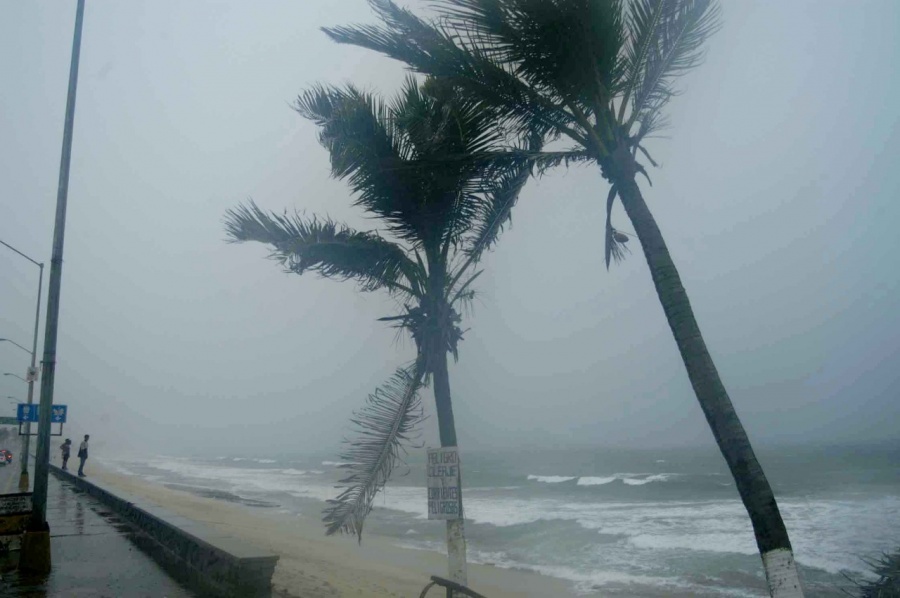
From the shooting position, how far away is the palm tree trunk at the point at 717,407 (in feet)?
12.8

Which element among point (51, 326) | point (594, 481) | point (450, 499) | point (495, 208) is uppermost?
point (495, 208)

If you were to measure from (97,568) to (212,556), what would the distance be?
2.18 metres

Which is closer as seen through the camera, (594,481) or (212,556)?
(212,556)

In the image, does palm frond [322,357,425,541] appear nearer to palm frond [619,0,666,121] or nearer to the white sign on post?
the white sign on post

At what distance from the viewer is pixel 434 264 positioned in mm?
6922

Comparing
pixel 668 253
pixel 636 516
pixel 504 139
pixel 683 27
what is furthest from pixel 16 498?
pixel 636 516

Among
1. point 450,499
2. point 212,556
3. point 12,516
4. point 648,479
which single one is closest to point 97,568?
point 212,556

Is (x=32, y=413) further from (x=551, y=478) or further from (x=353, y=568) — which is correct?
(x=551, y=478)

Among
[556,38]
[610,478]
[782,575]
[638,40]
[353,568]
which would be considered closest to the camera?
[782,575]

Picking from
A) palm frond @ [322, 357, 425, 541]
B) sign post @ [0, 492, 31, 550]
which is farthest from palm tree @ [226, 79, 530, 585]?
sign post @ [0, 492, 31, 550]

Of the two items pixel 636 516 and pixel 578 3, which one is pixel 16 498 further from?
pixel 636 516

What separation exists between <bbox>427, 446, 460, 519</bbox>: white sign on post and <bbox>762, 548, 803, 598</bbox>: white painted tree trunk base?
2.55m

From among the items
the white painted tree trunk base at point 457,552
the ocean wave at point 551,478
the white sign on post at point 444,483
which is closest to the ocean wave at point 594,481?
the ocean wave at point 551,478

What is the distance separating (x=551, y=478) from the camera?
54.0 m
